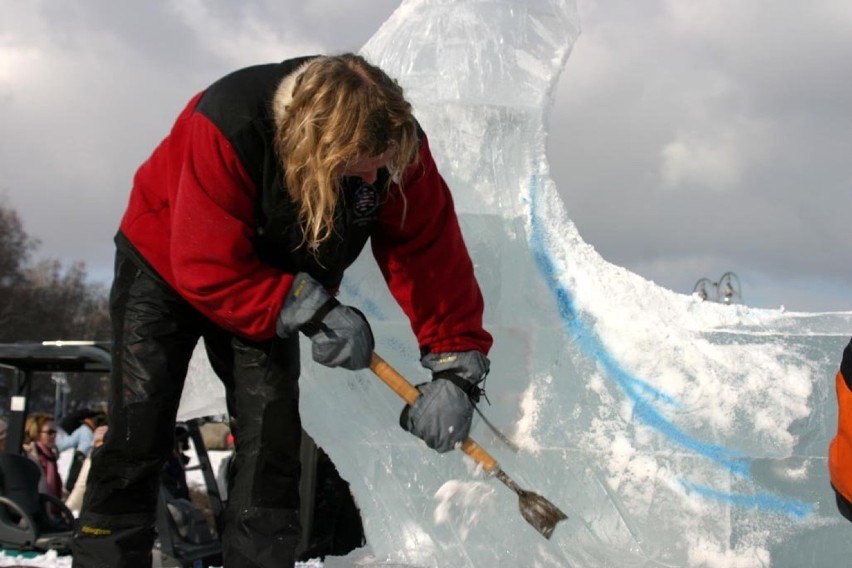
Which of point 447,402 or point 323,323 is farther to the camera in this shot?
point 447,402

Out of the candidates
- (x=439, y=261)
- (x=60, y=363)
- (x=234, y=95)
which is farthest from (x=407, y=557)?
(x=60, y=363)

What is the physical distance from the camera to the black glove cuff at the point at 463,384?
194cm

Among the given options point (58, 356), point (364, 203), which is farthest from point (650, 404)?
point (58, 356)

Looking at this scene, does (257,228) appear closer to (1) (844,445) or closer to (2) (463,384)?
(2) (463,384)

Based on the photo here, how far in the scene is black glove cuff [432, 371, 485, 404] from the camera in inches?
76.2

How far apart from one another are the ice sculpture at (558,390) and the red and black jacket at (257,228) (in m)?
0.39

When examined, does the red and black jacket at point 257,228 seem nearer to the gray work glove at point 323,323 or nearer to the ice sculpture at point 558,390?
the gray work glove at point 323,323

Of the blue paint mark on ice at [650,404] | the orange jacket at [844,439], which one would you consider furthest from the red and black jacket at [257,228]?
the orange jacket at [844,439]

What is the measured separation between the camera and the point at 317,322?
1.75m

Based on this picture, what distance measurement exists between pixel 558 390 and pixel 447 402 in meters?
0.50

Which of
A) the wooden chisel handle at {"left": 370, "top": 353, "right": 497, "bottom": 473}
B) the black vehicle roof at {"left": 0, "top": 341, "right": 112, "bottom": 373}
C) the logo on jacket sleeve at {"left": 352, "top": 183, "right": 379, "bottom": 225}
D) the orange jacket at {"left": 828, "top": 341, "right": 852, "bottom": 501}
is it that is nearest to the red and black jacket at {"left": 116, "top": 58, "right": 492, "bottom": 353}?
the logo on jacket sleeve at {"left": 352, "top": 183, "right": 379, "bottom": 225}

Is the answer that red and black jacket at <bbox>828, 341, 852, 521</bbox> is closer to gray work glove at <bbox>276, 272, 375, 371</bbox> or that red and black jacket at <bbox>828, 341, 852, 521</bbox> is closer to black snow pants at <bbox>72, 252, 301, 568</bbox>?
gray work glove at <bbox>276, 272, 375, 371</bbox>

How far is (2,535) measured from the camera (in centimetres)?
426

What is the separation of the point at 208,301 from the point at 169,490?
302 cm
